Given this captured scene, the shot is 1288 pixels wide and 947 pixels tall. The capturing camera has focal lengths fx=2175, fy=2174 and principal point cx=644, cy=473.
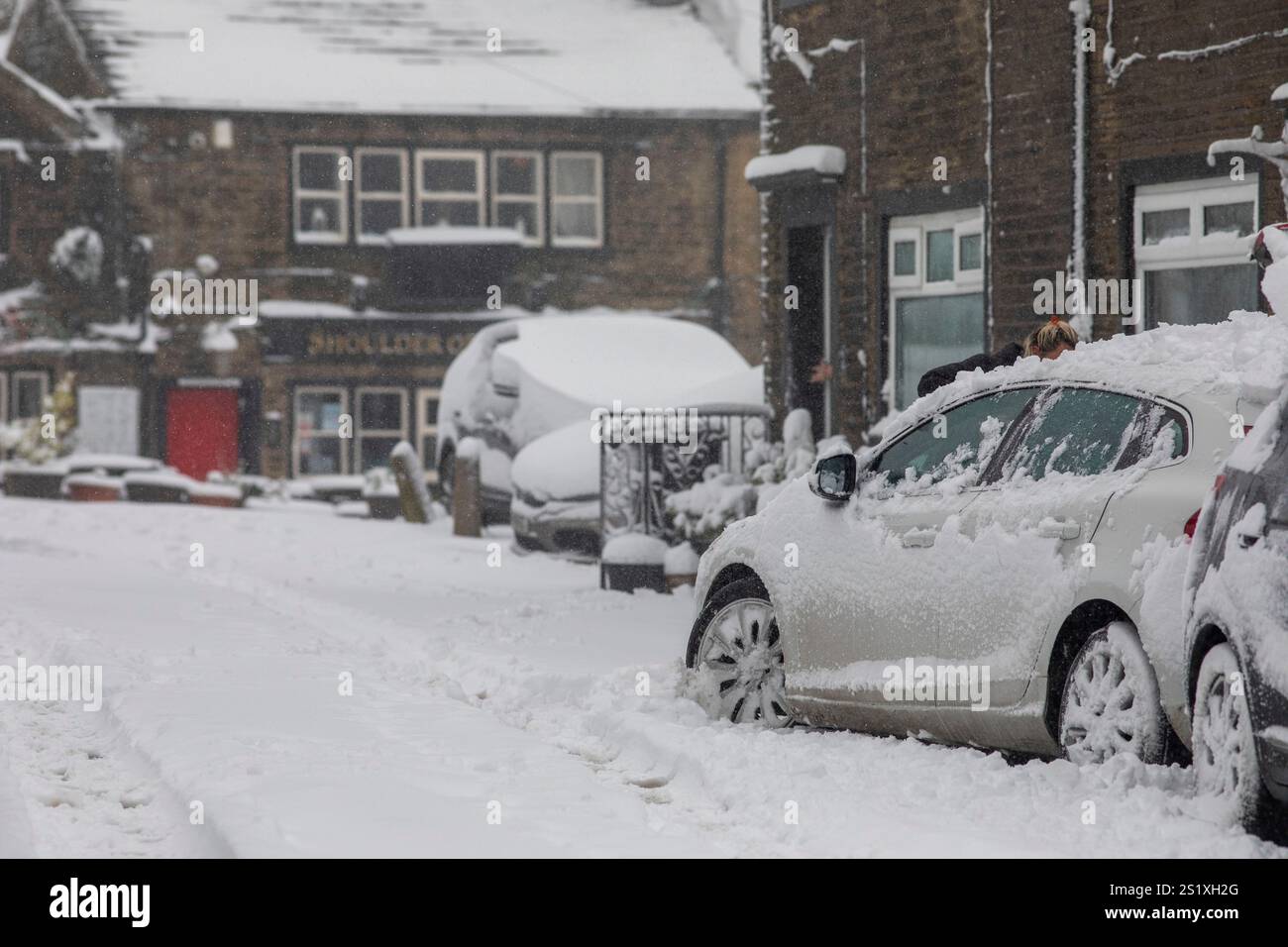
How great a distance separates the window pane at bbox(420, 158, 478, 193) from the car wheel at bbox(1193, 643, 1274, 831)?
31.6 metres

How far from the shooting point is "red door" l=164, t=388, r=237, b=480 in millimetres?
37188

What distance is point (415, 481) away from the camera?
25.2 m

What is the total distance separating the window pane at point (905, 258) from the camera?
55.8 ft

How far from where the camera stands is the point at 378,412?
122 feet

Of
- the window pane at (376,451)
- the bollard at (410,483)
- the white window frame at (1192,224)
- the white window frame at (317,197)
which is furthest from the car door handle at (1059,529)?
the white window frame at (317,197)

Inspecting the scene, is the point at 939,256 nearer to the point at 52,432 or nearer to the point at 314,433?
the point at 52,432

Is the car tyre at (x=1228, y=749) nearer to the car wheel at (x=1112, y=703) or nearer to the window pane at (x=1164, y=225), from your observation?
the car wheel at (x=1112, y=703)

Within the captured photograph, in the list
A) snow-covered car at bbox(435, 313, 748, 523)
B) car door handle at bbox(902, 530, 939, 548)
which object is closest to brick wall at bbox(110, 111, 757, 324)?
snow-covered car at bbox(435, 313, 748, 523)

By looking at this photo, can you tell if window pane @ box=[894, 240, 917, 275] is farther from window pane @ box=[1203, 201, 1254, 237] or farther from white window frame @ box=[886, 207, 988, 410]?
window pane @ box=[1203, 201, 1254, 237]

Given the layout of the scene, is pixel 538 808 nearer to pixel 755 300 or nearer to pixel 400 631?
pixel 400 631

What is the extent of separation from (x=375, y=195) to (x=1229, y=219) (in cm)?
2507
